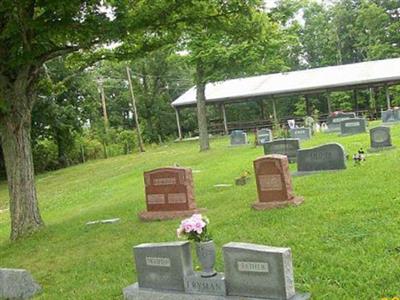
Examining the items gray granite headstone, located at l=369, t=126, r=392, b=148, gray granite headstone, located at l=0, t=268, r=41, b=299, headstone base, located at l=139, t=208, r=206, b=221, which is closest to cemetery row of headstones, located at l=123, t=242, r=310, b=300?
gray granite headstone, located at l=0, t=268, r=41, b=299

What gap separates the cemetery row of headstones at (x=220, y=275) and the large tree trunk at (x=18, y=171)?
6.23 m

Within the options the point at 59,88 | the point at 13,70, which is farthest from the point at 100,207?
the point at 13,70

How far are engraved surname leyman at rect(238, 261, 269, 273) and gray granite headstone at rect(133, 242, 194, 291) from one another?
0.83 m

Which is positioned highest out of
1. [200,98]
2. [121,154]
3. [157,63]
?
[157,63]

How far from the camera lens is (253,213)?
400 inches

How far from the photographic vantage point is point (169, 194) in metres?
11.8

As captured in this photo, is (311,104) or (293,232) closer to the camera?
(293,232)

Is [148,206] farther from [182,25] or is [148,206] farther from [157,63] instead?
[157,63]

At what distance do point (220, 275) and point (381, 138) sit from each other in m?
12.0

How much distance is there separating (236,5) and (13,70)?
16.9ft

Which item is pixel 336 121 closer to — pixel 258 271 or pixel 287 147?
pixel 287 147

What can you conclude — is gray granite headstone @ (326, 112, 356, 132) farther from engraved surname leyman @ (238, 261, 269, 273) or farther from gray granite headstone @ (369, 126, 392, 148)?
engraved surname leyman @ (238, 261, 269, 273)

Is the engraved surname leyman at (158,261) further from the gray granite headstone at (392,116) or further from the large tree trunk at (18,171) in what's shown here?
the gray granite headstone at (392,116)

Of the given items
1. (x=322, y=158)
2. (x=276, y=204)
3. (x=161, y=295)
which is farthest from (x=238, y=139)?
(x=161, y=295)
